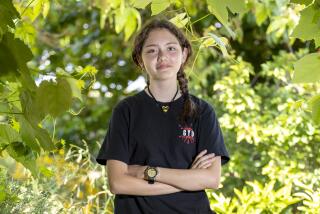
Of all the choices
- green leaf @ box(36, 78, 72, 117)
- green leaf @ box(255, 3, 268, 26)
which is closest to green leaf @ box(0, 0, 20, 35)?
green leaf @ box(36, 78, 72, 117)

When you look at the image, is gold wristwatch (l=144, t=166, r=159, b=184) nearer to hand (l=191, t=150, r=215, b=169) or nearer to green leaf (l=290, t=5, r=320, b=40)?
hand (l=191, t=150, r=215, b=169)

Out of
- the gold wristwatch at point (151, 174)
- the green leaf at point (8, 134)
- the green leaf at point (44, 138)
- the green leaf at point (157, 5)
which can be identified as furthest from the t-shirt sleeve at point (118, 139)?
the green leaf at point (44, 138)

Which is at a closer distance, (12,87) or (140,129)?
(12,87)

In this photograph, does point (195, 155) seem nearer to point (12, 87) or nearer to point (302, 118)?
point (12, 87)

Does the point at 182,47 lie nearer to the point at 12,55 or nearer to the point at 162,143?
the point at 162,143

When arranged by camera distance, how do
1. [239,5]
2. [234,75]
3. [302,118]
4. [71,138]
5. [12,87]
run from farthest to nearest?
[71,138] < [234,75] < [302,118] < [12,87] < [239,5]

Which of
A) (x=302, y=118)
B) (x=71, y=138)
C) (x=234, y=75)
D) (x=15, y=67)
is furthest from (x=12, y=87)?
(x=71, y=138)

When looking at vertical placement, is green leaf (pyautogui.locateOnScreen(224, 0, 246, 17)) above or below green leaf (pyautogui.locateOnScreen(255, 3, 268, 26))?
below

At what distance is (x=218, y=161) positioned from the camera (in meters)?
2.32

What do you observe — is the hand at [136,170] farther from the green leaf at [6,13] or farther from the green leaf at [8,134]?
the green leaf at [6,13]

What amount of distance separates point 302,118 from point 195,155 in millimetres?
1844

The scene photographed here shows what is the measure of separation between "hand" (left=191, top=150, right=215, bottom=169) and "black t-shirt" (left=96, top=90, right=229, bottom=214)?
22mm

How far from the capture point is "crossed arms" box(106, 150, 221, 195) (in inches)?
84.9

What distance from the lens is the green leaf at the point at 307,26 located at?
112 centimetres
